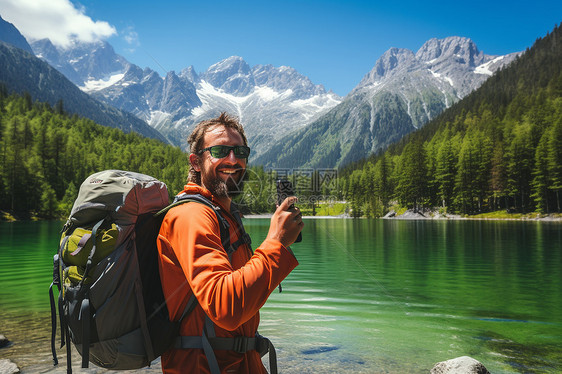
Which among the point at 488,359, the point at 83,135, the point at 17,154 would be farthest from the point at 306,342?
the point at 83,135

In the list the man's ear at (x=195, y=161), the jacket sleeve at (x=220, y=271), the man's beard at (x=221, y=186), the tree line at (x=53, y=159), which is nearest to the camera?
the jacket sleeve at (x=220, y=271)

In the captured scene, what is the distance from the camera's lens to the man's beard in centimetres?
265

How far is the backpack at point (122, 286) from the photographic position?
2436 mm

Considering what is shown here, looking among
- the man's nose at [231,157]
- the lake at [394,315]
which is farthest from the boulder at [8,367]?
the man's nose at [231,157]

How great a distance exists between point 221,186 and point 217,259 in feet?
2.21

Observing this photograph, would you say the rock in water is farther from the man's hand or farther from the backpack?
the man's hand

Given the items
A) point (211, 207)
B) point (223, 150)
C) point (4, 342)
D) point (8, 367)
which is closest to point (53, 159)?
point (4, 342)

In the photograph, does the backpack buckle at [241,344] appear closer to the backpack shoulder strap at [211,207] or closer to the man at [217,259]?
the man at [217,259]

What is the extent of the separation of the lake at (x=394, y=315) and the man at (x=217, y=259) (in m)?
7.26

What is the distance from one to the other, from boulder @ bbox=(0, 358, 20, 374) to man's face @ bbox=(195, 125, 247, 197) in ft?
27.5

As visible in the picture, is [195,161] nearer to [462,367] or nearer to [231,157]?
[231,157]

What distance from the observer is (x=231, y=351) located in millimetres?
2508

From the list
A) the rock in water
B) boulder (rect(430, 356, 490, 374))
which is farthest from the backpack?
the rock in water

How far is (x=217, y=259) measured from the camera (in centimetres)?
215
